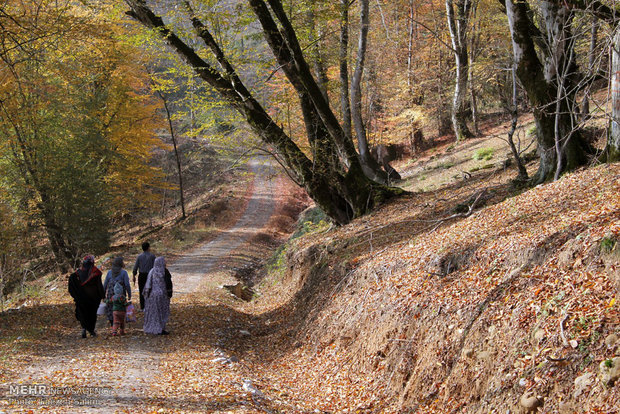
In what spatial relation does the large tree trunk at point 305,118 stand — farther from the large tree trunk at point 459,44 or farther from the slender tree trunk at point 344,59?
the large tree trunk at point 459,44

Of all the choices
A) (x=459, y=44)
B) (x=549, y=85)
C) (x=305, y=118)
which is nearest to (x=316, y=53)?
(x=305, y=118)

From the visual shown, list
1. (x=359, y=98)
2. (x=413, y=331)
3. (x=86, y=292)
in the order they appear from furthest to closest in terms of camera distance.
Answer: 1. (x=359, y=98)
2. (x=86, y=292)
3. (x=413, y=331)

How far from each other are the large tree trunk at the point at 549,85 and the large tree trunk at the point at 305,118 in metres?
4.93

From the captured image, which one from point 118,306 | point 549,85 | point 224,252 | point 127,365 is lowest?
point 224,252

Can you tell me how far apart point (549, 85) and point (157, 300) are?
831 centimetres

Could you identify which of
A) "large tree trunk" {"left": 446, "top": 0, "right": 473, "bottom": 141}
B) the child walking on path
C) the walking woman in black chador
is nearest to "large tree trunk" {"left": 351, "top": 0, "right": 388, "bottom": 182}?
"large tree trunk" {"left": 446, "top": 0, "right": 473, "bottom": 141}

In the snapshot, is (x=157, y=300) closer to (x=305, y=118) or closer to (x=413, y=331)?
(x=413, y=331)

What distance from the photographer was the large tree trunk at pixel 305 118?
39.0 ft

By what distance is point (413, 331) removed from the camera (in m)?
6.41

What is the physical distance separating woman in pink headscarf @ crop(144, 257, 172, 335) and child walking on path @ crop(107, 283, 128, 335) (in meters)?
0.44

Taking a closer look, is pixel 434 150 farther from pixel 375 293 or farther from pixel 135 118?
pixel 375 293

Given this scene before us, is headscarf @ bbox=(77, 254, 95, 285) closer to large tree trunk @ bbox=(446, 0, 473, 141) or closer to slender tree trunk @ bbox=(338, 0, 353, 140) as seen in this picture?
slender tree trunk @ bbox=(338, 0, 353, 140)

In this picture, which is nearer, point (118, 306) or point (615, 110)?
point (615, 110)

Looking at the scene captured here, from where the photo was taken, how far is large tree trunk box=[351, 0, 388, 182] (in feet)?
51.4
